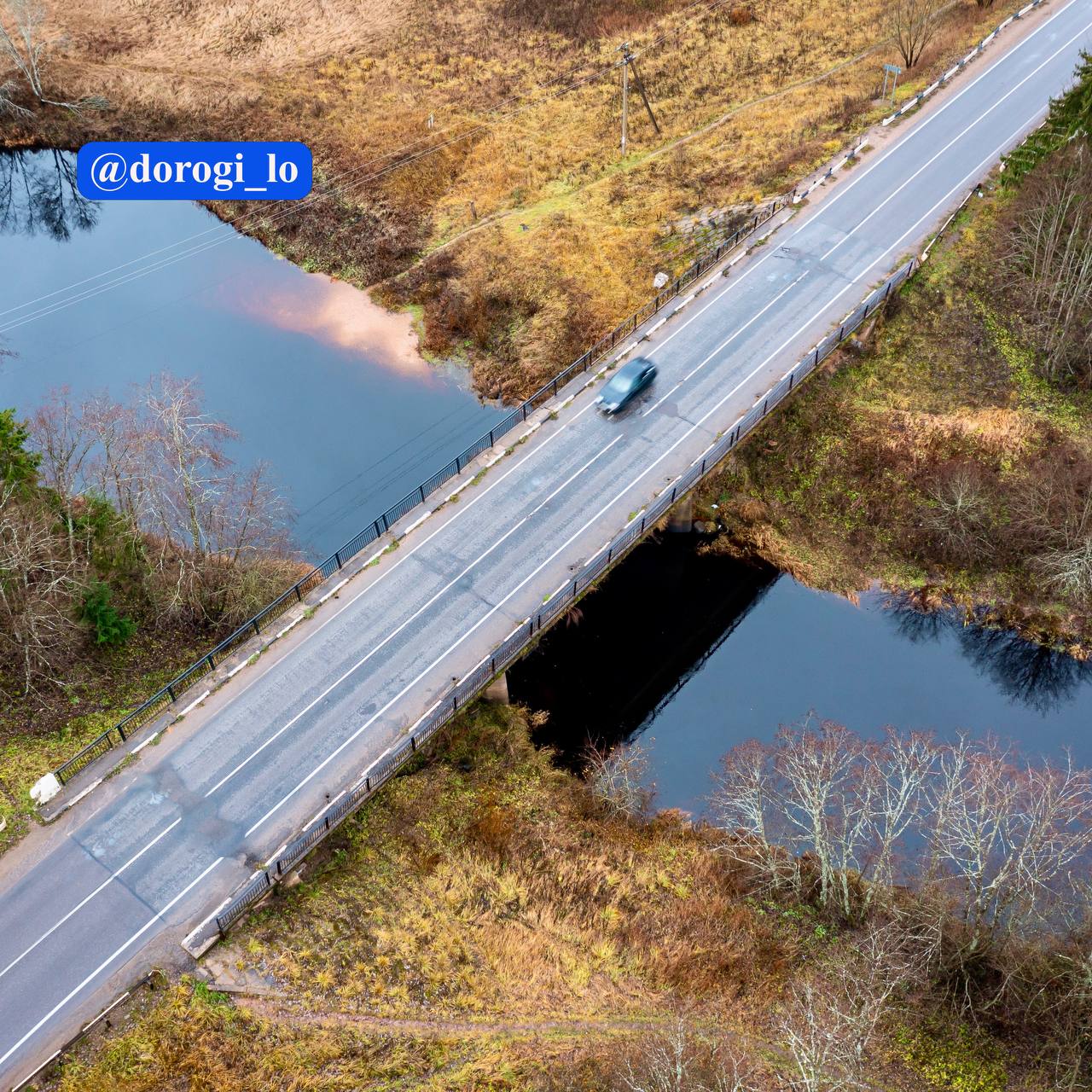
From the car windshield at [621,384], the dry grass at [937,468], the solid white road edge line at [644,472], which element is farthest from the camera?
the dry grass at [937,468]

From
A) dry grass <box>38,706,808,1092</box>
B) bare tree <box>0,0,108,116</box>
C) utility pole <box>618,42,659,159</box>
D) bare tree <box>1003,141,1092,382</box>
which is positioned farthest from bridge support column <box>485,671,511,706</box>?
bare tree <box>0,0,108,116</box>

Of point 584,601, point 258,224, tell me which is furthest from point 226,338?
point 584,601

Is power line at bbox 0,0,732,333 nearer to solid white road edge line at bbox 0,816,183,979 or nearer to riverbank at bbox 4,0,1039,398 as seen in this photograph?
riverbank at bbox 4,0,1039,398

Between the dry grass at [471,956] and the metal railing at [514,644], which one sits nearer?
the dry grass at [471,956]

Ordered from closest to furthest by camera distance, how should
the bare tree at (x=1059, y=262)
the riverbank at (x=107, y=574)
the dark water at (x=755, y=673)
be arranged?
the riverbank at (x=107, y=574)
the dark water at (x=755, y=673)
the bare tree at (x=1059, y=262)

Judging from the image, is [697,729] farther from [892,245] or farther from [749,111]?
[749,111]

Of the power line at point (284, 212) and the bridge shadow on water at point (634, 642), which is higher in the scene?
the power line at point (284, 212)

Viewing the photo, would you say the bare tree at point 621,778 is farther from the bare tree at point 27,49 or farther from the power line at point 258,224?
the bare tree at point 27,49

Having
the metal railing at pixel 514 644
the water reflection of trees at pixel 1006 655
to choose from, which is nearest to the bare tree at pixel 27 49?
the metal railing at pixel 514 644
